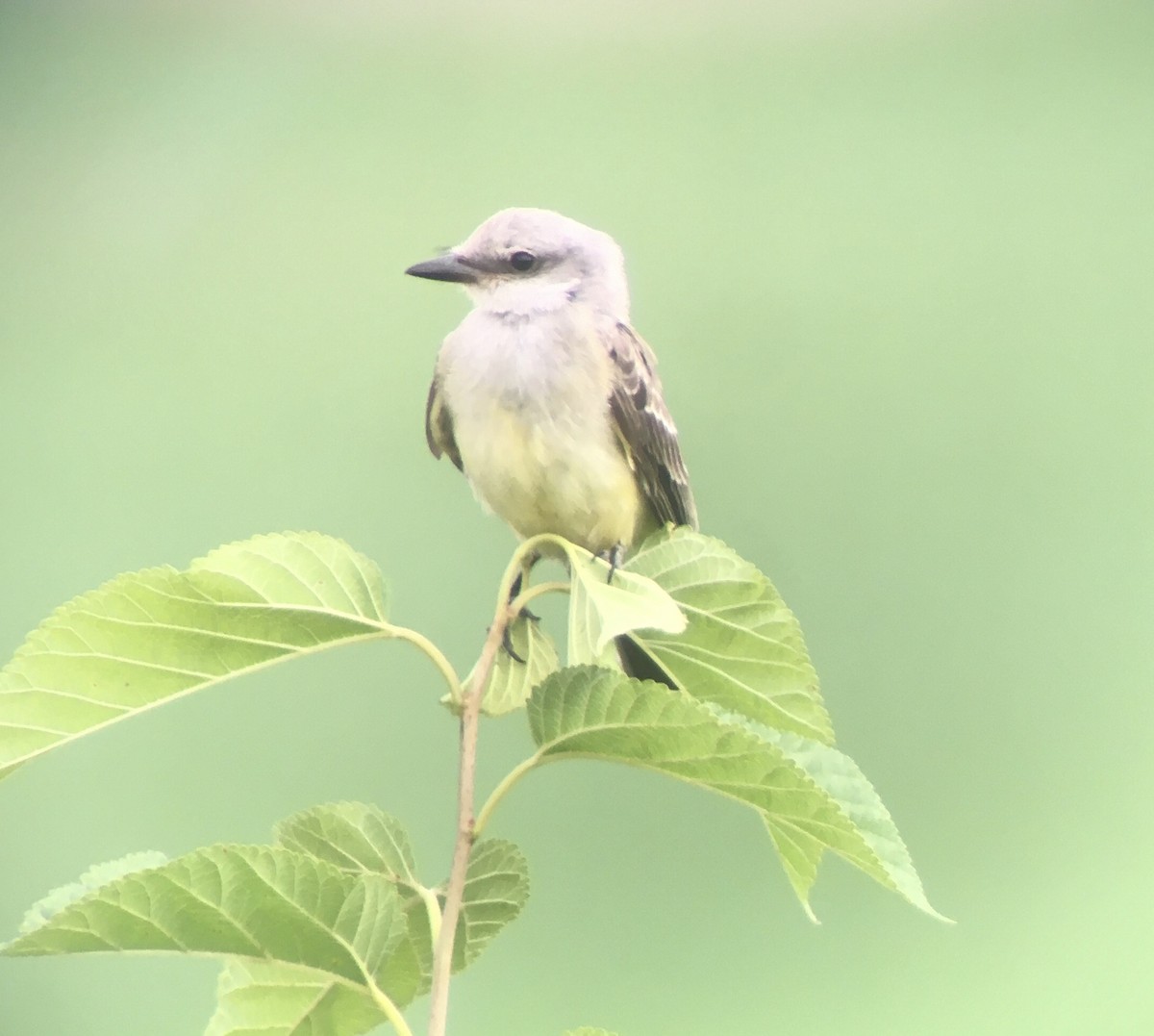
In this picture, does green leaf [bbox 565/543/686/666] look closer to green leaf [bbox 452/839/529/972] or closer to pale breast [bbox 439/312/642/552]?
green leaf [bbox 452/839/529/972]

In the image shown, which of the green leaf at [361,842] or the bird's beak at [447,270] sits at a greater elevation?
the bird's beak at [447,270]

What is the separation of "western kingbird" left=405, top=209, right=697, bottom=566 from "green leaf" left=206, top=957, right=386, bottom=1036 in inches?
21.9

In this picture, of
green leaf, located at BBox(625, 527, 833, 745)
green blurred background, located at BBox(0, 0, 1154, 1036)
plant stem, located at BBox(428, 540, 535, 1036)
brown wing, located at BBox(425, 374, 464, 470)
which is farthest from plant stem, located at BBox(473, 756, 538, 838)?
green blurred background, located at BBox(0, 0, 1154, 1036)

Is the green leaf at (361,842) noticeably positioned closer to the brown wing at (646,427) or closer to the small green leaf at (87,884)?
the small green leaf at (87,884)

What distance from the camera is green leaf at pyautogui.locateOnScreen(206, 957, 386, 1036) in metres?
0.60

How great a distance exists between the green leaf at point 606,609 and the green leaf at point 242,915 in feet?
0.55

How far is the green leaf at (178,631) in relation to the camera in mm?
572

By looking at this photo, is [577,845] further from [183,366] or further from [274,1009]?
[274,1009]

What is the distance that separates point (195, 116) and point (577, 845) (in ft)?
3.92

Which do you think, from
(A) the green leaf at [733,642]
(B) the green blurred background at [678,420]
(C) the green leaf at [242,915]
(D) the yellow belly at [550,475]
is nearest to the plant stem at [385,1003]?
(C) the green leaf at [242,915]

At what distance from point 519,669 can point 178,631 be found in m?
0.28

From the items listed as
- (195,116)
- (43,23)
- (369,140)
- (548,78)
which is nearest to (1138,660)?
(548,78)

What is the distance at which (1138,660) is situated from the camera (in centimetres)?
171

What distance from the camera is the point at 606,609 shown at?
60 centimetres
